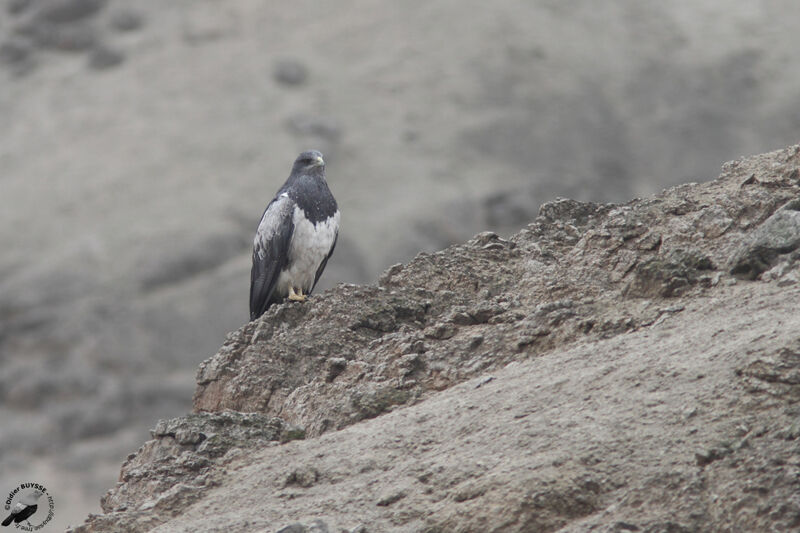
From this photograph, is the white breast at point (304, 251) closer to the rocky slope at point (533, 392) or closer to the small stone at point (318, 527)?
the rocky slope at point (533, 392)

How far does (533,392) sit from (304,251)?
649cm

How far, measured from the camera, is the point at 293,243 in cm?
1180

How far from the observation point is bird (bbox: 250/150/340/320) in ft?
38.4

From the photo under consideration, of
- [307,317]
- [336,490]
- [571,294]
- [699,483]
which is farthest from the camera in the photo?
[307,317]

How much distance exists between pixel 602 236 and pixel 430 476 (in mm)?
2489

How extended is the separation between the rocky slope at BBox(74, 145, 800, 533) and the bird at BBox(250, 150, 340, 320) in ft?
12.7

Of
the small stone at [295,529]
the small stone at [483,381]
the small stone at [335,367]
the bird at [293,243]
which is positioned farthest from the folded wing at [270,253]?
the small stone at [295,529]

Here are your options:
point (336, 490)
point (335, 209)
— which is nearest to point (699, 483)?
point (336, 490)

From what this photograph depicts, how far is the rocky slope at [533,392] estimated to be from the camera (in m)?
4.58

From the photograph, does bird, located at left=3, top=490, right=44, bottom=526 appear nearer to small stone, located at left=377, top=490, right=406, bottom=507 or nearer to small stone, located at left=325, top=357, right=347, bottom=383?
small stone, located at left=325, top=357, right=347, bottom=383

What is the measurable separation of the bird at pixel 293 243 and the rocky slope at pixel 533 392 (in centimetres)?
388

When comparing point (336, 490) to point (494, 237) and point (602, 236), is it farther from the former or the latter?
point (494, 237)

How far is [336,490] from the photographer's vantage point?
5.19 m

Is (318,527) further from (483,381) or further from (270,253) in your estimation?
(270,253)
